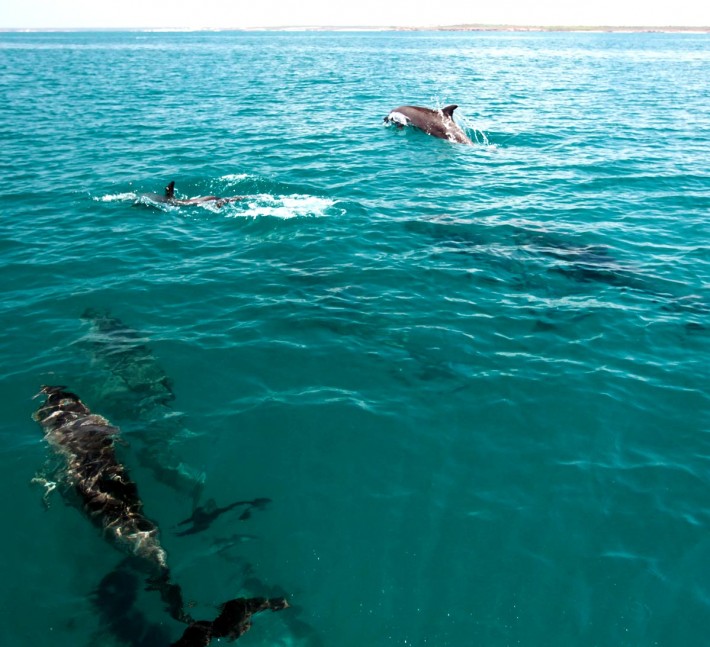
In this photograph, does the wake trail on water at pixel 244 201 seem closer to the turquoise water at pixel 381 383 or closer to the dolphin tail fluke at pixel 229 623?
the turquoise water at pixel 381 383

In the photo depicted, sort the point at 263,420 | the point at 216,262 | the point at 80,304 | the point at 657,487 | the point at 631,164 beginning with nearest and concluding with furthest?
the point at 657,487, the point at 263,420, the point at 80,304, the point at 216,262, the point at 631,164

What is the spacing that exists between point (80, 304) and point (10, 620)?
11.2m

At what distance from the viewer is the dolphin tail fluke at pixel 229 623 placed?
362 inches

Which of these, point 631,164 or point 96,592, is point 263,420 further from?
point 631,164

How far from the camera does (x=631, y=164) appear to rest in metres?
33.5

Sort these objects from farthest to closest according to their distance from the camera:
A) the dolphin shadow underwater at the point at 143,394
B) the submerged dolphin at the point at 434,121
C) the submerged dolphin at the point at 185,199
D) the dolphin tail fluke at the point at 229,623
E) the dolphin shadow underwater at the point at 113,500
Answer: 1. the submerged dolphin at the point at 434,121
2. the submerged dolphin at the point at 185,199
3. the dolphin shadow underwater at the point at 143,394
4. the dolphin shadow underwater at the point at 113,500
5. the dolphin tail fluke at the point at 229,623

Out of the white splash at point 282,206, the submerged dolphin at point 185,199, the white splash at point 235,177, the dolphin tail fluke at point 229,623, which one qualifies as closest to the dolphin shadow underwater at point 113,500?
the dolphin tail fluke at point 229,623

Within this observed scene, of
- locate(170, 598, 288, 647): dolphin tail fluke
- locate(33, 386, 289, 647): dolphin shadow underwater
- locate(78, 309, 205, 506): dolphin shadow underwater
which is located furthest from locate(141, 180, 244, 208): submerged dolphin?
locate(170, 598, 288, 647): dolphin tail fluke

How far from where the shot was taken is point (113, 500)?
1160 centimetres

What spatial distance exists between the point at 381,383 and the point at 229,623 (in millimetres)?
7129

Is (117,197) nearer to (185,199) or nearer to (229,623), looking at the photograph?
(185,199)

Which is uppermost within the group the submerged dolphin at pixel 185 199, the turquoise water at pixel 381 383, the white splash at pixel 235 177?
the submerged dolphin at pixel 185 199

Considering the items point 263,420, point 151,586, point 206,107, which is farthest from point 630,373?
point 206,107

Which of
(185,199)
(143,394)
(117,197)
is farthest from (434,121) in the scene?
(143,394)
